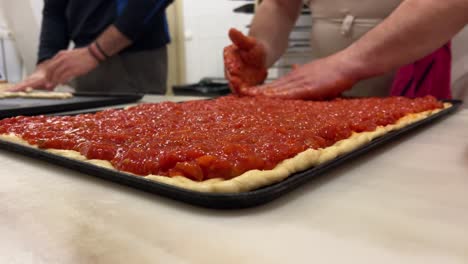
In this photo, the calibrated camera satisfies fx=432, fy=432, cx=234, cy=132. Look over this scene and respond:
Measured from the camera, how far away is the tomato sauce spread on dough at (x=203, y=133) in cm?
54

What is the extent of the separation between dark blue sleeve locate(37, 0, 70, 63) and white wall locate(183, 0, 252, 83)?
5.21 ft

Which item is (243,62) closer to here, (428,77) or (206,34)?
(428,77)

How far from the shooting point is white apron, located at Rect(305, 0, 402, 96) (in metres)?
1.54

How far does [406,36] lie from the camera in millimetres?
1241

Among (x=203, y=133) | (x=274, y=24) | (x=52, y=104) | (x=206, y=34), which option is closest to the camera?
(x=203, y=133)

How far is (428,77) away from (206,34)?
252cm

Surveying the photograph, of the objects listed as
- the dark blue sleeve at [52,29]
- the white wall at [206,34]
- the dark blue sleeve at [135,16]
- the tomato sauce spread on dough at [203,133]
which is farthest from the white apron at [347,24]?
the white wall at [206,34]

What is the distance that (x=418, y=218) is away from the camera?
47 centimetres

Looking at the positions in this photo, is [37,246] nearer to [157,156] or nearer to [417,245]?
[157,156]

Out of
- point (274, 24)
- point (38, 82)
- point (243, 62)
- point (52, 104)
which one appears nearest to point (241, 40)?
point (243, 62)

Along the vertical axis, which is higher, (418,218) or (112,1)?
(112,1)

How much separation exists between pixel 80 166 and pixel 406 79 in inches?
52.1

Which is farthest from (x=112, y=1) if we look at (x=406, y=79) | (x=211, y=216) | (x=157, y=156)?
(x=211, y=216)

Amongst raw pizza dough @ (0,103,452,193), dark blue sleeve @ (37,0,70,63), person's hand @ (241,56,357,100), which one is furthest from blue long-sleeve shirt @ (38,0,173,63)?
raw pizza dough @ (0,103,452,193)
